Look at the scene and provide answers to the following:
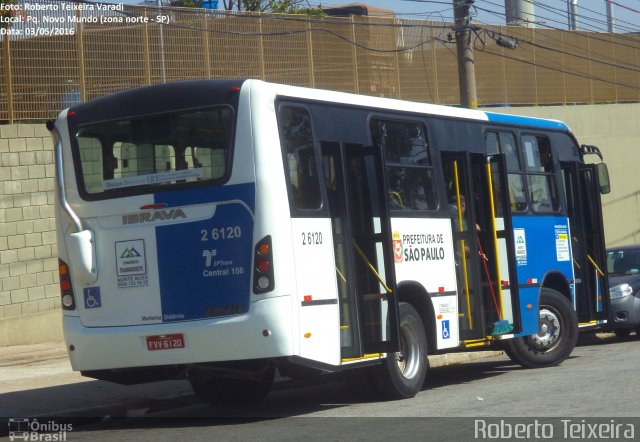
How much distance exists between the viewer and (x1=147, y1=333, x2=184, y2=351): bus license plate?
361 inches

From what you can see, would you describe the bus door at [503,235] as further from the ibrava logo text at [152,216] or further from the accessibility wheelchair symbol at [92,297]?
the accessibility wheelchair symbol at [92,297]

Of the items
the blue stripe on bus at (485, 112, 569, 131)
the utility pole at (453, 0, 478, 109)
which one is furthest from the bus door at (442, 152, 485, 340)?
the utility pole at (453, 0, 478, 109)

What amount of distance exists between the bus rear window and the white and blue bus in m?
0.01

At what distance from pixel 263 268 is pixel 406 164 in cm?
271

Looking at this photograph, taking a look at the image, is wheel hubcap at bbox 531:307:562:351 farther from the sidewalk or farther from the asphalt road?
the sidewalk

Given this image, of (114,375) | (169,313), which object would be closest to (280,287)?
(169,313)

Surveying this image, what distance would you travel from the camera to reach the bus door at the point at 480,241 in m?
11.7

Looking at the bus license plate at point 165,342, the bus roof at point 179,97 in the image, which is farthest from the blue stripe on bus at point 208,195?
the bus license plate at point 165,342

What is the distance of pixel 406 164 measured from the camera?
11.0m

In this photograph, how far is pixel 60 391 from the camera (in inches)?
459

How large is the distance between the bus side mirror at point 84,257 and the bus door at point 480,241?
413 centimetres

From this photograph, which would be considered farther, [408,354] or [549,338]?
[549,338]

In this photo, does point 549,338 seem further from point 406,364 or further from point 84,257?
point 84,257

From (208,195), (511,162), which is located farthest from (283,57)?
(208,195)
